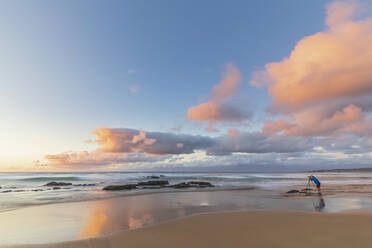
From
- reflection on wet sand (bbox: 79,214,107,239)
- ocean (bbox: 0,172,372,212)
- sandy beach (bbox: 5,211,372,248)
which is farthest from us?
ocean (bbox: 0,172,372,212)

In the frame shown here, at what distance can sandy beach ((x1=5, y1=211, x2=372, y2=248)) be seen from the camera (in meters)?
6.18

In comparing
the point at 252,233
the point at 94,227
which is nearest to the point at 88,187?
the point at 94,227

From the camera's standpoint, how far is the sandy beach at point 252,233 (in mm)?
6176

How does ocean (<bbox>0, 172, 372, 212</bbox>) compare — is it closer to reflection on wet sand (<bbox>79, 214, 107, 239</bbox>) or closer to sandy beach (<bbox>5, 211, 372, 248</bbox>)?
reflection on wet sand (<bbox>79, 214, 107, 239</bbox>)

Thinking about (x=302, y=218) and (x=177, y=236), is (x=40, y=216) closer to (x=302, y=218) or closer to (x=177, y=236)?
(x=177, y=236)

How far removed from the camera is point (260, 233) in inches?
275

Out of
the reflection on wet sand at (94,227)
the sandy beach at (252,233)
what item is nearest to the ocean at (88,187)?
the reflection on wet sand at (94,227)

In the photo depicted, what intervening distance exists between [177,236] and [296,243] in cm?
359

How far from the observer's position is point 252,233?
7004 millimetres

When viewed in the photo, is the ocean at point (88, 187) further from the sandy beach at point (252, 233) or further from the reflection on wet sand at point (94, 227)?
the sandy beach at point (252, 233)

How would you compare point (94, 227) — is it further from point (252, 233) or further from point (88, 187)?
point (88, 187)

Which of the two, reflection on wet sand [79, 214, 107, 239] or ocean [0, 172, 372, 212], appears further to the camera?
ocean [0, 172, 372, 212]

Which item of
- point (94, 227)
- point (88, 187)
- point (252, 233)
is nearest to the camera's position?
point (252, 233)

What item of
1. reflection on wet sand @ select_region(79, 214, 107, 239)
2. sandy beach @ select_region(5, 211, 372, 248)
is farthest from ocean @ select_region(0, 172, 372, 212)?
sandy beach @ select_region(5, 211, 372, 248)
